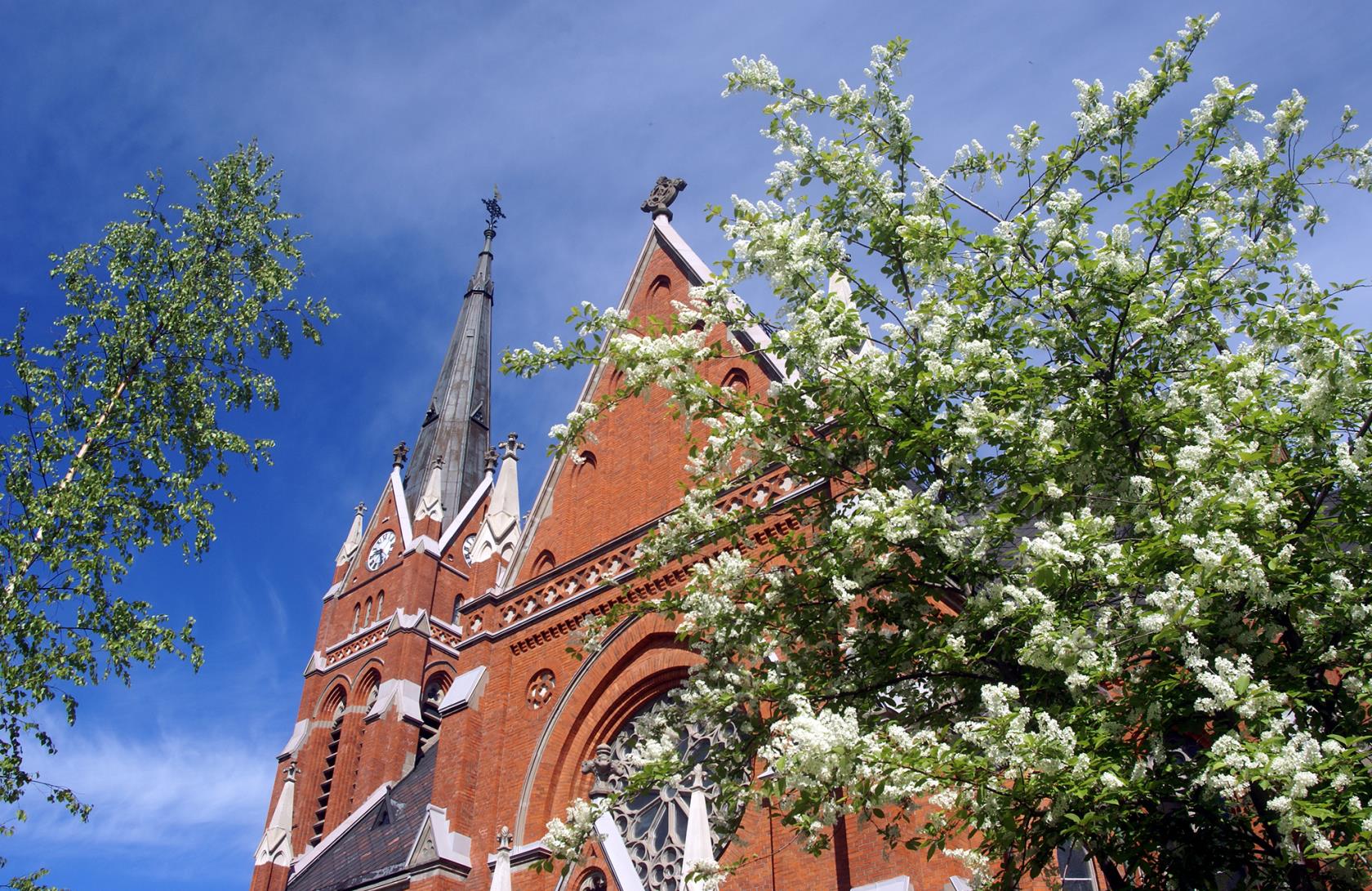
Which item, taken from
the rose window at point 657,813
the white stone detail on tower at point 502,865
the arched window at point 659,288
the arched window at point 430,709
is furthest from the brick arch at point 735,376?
the arched window at point 430,709

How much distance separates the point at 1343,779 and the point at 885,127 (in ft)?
17.8

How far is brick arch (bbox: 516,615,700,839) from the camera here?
46.3 ft

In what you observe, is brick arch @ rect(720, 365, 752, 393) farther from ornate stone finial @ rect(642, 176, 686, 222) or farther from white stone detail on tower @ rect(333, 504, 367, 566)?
white stone detail on tower @ rect(333, 504, 367, 566)

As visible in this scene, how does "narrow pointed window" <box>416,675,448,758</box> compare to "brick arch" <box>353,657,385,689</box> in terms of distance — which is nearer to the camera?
"narrow pointed window" <box>416,675,448,758</box>

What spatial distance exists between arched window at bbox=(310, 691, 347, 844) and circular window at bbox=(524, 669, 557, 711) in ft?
50.6

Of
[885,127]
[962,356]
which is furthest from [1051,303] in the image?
[885,127]

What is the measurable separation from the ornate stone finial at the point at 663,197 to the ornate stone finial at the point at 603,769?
375 inches

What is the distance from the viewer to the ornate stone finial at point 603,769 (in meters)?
13.9

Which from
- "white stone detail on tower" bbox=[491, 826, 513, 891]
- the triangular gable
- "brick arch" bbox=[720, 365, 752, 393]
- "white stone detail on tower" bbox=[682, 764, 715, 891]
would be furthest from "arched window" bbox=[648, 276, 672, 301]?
"white stone detail on tower" bbox=[682, 764, 715, 891]

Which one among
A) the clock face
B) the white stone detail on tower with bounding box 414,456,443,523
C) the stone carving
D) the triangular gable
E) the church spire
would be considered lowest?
the stone carving

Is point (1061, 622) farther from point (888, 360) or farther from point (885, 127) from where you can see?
point (885, 127)

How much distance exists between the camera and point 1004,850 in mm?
5832

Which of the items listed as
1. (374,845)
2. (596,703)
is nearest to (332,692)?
(374,845)

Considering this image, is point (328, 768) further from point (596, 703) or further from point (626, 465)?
point (596, 703)
